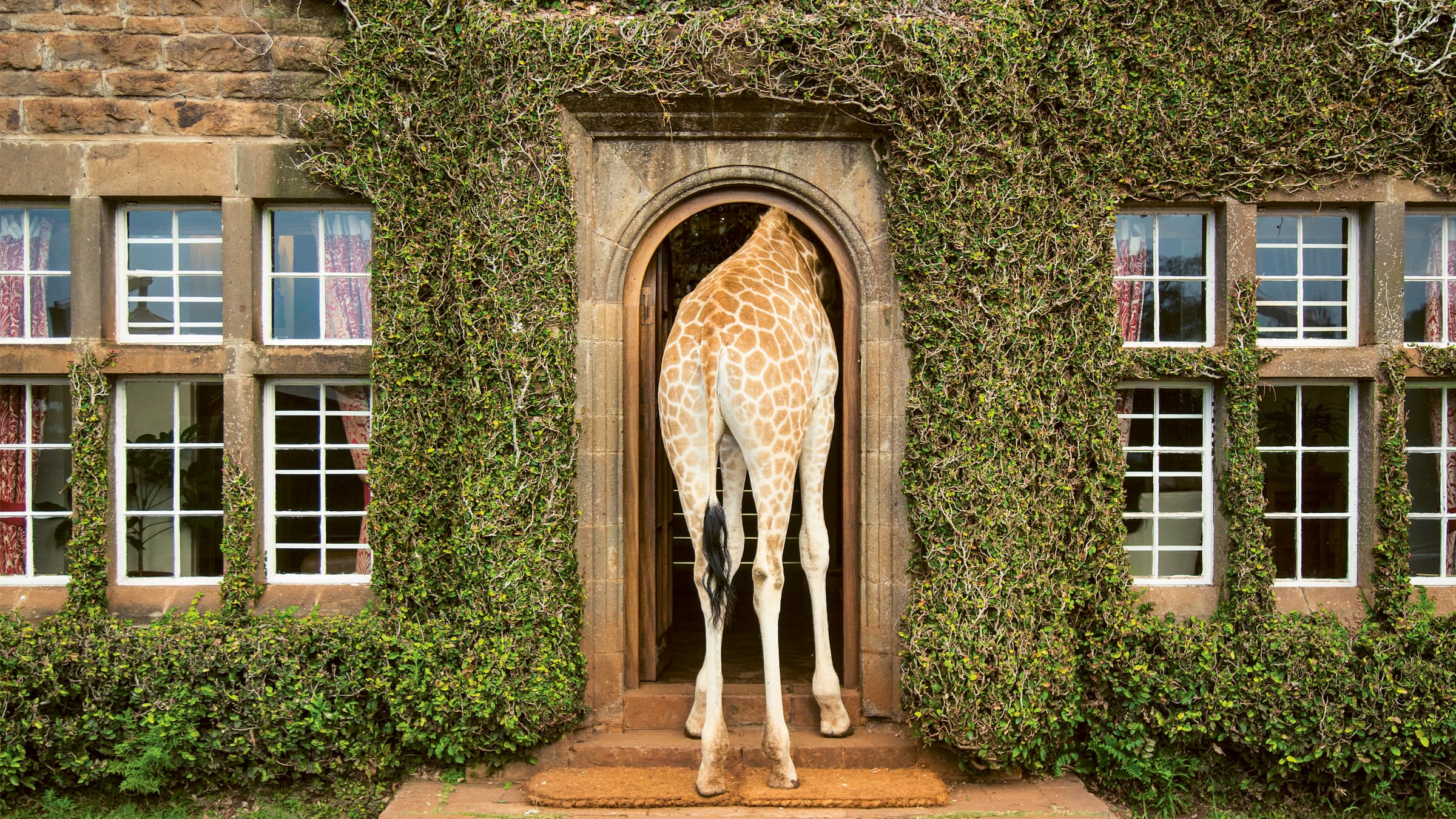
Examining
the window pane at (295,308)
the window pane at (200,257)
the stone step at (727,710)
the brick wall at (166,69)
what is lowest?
the stone step at (727,710)

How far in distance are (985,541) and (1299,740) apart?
6.99 ft

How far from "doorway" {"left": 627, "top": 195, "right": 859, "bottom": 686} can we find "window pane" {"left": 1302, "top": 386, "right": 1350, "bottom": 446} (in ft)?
9.72

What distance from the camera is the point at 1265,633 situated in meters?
5.32

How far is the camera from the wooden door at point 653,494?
5.65 metres

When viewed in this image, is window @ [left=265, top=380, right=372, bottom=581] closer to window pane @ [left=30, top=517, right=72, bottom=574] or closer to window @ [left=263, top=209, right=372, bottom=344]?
window @ [left=263, top=209, right=372, bottom=344]

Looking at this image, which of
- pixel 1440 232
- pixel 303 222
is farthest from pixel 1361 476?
pixel 303 222

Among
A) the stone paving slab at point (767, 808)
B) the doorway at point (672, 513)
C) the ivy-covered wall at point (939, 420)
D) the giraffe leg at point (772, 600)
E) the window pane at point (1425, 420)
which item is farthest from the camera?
the window pane at point (1425, 420)

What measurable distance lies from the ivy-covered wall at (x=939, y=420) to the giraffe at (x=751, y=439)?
58 centimetres

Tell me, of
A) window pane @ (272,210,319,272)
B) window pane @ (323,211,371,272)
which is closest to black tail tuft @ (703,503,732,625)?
window pane @ (323,211,371,272)

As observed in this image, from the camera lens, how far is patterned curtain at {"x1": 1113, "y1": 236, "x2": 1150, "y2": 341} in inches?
230

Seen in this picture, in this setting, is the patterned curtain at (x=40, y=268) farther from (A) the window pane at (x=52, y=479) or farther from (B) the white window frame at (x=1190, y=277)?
(B) the white window frame at (x=1190, y=277)

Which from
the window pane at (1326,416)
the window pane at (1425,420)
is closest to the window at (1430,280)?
the window pane at (1425,420)

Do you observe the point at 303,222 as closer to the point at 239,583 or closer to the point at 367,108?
the point at 367,108

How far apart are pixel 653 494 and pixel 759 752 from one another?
166 centimetres
